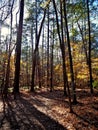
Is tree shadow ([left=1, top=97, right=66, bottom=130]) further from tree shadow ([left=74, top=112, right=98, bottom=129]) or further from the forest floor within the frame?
tree shadow ([left=74, top=112, right=98, bottom=129])

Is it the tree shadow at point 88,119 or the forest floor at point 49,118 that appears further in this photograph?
the tree shadow at point 88,119

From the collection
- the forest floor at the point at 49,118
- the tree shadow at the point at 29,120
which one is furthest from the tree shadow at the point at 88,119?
the tree shadow at the point at 29,120

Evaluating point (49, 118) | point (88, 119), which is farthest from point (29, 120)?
point (88, 119)

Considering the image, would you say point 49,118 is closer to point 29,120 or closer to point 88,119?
point 29,120

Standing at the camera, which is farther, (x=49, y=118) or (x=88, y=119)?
(x=49, y=118)

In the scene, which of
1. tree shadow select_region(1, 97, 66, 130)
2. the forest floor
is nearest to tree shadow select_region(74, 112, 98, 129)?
the forest floor

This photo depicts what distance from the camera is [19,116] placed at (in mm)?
9453

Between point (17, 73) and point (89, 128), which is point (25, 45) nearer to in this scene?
point (17, 73)

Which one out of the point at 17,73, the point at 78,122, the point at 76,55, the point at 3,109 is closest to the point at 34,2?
the point at 76,55

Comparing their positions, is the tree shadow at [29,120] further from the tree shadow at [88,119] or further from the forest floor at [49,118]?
the tree shadow at [88,119]

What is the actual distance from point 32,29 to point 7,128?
27.6 m

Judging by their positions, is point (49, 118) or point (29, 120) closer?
point (29, 120)

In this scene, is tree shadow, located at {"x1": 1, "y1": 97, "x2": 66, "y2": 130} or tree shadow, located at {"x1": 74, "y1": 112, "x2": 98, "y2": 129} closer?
tree shadow, located at {"x1": 1, "y1": 97, "x2": 66, "y2": 130}

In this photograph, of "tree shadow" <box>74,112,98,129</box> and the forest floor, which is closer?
the forest floor
